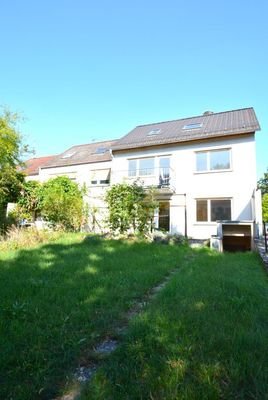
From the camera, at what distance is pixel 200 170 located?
16.0m

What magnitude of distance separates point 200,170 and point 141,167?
4.11 m

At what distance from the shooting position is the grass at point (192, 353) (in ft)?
6.18

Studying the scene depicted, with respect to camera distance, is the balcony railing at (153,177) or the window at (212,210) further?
the balcony railing at (153,177)

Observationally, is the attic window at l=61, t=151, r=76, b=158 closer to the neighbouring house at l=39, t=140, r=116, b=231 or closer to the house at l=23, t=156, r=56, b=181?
the neighbouring house at l=39, t=140, r=116, b=231

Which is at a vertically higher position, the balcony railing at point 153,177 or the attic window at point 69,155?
the attic window at point 69,155

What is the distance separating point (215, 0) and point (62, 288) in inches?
388

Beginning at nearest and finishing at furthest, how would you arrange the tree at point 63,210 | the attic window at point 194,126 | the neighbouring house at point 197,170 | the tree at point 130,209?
the tree at point 130,209 < the tree at point 63,210 < the neighbouring house at point 197,170 < the attic window at point 194,126

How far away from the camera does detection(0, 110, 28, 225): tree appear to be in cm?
1493

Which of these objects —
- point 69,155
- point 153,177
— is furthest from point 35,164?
point 153,177

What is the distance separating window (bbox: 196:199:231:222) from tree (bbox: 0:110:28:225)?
37.3 feet

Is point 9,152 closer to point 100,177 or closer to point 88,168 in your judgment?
point 88,168

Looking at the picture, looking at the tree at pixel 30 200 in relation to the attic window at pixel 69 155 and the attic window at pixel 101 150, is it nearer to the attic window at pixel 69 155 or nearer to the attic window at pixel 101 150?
the attic window at pixel 101 150

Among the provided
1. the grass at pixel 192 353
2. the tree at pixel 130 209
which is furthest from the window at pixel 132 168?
the grass at pixel 192 353

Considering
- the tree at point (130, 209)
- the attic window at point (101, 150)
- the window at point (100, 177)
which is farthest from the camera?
the attic window at point (101, 150)
